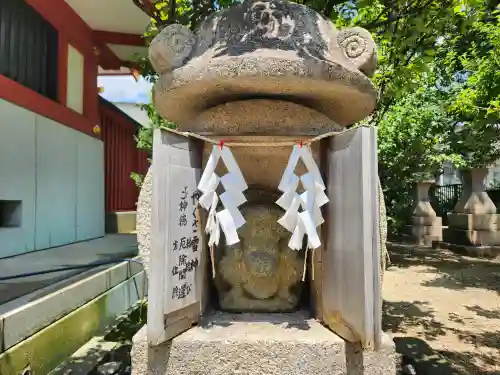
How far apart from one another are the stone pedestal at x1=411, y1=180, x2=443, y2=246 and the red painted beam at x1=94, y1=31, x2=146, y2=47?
828 cm

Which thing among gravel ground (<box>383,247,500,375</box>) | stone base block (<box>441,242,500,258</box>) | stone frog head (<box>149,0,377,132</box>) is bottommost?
gravel ground (<box>383,247,500,375</box>)

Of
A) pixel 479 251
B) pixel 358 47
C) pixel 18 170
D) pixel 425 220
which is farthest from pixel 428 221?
pixel 358 47

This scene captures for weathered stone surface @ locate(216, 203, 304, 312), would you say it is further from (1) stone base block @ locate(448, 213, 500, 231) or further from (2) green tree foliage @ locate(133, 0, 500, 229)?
(1) stone base block @ locate(448, 213, 500, 231)

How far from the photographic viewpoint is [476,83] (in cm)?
683

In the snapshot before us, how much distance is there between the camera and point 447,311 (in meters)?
5.36

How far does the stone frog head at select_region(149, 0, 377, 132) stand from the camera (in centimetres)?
187

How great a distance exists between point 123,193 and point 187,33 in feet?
32.5

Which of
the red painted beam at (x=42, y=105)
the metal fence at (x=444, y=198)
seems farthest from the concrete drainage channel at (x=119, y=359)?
the metal fence at (x=444, y=198)

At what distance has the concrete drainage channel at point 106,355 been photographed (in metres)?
2.75

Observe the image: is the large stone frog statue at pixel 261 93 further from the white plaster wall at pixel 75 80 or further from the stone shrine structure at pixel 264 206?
the white plaster wall at pixel 75 80

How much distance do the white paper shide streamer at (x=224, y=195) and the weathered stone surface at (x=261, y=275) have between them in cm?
28

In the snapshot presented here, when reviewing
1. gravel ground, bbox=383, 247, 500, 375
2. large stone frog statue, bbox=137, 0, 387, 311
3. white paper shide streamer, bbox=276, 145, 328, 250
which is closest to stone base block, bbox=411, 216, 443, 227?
gravel ground, bbox=383, 247, 500, 375

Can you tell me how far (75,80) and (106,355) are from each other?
6.53 metres

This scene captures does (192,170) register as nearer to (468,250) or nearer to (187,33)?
(187,33)
